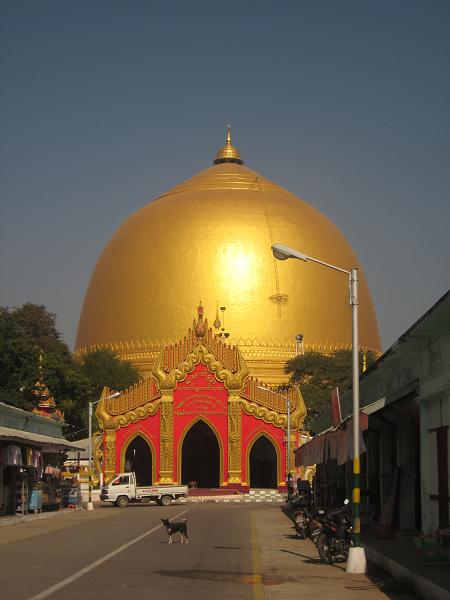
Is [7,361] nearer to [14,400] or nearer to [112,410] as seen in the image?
[14,400]

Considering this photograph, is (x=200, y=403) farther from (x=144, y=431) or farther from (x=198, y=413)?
(x=144, y=431)

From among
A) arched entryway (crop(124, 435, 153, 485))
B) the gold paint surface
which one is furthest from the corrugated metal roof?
the gold paint surface

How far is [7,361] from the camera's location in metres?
51.2

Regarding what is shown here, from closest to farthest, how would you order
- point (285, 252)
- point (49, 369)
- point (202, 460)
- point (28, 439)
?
point (285, 252) → point (28, 439) → point (49, 369) → point (202, 460)

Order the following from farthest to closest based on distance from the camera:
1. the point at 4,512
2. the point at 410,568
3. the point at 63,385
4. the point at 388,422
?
the point at 63,385
the point at 4,512
the point at 388,422
the point at 410,568

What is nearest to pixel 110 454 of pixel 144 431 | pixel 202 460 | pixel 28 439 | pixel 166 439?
pixel 144 431

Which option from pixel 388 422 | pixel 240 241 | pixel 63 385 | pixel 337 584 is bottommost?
pixel 337 584

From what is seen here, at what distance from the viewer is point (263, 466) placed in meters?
64.3

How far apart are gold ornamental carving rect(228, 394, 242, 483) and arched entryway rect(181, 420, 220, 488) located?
27.0 ft

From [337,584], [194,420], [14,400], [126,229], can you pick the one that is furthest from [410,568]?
[126,229]

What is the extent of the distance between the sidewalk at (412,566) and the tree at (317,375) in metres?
42.1

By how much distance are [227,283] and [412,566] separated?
2181 inches

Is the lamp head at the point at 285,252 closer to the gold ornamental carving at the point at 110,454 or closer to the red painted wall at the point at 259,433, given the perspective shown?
the red painted wall at the point at 259,433

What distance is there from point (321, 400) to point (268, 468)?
5.27m
